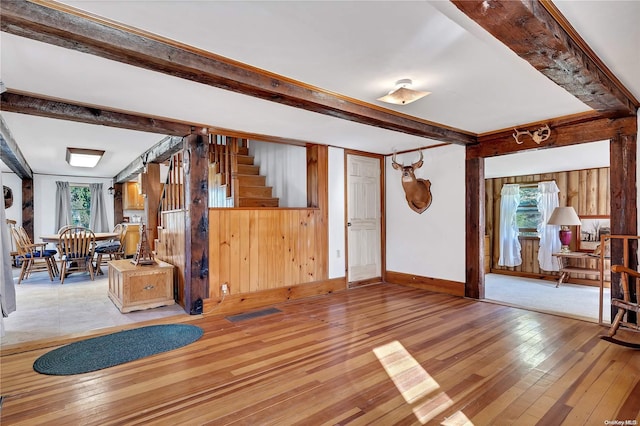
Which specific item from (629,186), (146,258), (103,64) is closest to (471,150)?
(629,186)

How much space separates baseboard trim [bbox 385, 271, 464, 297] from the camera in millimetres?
5070

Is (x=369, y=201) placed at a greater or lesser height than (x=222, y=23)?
lesser

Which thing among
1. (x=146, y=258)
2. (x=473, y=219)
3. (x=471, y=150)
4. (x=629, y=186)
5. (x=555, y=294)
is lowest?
(x=555, y=294)

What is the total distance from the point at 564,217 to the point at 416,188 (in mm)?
2929

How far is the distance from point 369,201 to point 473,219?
1737 mm

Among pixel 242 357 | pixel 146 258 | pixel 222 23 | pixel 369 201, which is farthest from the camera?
pixel 369 201

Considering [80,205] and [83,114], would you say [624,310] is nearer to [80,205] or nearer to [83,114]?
[83,114]

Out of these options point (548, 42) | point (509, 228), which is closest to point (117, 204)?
point (509, 228)

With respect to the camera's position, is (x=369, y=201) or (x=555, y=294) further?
(x=369, y=201)

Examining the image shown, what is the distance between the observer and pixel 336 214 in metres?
5.46

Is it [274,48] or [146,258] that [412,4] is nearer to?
[274,48]

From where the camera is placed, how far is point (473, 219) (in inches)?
192

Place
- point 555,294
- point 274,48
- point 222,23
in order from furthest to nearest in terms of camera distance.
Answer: point 555,294 < point 274,48 < point 222,23

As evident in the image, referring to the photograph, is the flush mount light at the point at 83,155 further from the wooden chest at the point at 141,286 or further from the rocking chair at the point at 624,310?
the rocking chair at the point at 624,310
